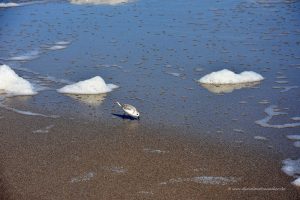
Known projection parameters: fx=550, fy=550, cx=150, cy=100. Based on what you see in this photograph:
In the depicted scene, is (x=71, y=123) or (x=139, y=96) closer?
(x=71, y=123)

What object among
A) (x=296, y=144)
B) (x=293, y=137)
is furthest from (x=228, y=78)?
(x=296, y=144)

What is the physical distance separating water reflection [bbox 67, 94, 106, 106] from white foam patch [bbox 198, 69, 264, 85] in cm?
216

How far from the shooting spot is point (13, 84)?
1127 cm

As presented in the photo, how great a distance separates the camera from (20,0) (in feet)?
75.7

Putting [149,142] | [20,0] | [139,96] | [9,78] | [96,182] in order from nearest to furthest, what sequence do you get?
[96,182] → [149,142] → [139,96] → [9,78] → [20,0]

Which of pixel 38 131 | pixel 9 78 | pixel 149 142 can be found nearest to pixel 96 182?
pixel 149 142

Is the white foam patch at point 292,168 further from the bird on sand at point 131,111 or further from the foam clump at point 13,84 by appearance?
the foam clump at point 13,84

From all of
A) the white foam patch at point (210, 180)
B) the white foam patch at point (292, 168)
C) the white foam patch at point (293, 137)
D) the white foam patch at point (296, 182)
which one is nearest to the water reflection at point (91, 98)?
the white foam patch at point (210, 180)

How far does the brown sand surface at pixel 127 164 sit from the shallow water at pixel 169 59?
274 millimetres

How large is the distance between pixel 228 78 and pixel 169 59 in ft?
6.29

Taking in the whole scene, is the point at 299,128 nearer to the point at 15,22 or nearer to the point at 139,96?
the point at 139,96

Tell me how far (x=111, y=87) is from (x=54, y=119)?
1.82 m

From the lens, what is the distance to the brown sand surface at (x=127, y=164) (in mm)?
7020

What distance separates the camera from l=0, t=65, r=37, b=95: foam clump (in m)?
11.1
